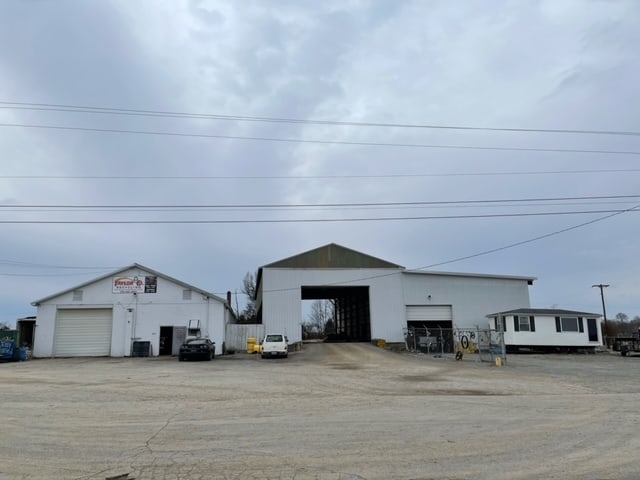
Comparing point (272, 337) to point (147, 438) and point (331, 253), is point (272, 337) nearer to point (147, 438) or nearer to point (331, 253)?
point (331, 253)

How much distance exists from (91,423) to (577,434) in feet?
29.8

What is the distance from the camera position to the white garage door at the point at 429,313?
49312mm

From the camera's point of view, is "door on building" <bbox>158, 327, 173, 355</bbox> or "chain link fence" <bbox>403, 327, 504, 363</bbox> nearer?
"door on building" <bbox>158, 327, 173, 355</bbox>

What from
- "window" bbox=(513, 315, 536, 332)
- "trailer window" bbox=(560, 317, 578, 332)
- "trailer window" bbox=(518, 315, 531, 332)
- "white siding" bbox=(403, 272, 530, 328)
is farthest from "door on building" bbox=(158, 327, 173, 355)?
"trailer window" bbox=(560, 317, 578, 332)

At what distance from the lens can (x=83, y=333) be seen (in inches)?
1553

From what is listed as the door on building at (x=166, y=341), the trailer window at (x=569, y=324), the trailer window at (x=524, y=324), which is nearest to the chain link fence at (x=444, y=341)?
the trailer window at (x=524, y=324)

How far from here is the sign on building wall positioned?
4000 centimetres

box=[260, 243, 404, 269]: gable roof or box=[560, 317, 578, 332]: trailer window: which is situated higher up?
box=[260, 243, 404, 269]: gable roof

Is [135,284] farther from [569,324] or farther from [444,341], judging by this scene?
[569,324]

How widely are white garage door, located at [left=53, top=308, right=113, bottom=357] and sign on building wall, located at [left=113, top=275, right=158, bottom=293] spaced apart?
1.94m

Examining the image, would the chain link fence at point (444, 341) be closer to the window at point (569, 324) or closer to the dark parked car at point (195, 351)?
the window at point (569, 324)

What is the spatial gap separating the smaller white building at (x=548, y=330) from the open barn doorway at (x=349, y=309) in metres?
13.7

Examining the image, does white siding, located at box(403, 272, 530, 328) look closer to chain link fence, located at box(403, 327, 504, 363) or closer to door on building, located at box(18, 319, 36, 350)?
chain link fence, located at box(403, 327, 504, 363)

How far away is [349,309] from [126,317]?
3566 centimetres
